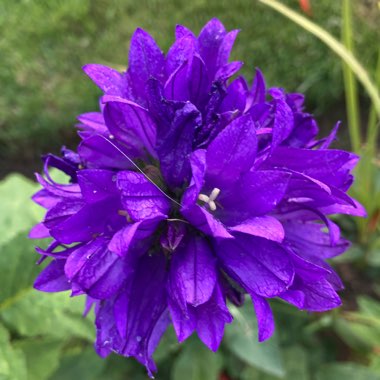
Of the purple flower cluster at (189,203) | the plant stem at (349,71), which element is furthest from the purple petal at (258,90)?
the plant stem at (349,71)

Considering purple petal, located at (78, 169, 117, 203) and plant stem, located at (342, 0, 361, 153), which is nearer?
purple petal, located at (78, 169, 117, 203)

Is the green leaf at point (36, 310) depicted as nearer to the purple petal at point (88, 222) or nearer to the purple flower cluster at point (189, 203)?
the purple flower cluster at point (189, 203)

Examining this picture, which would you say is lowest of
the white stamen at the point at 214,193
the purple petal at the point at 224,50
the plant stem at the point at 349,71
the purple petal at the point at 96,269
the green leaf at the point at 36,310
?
the green leaf at the point at 36,310

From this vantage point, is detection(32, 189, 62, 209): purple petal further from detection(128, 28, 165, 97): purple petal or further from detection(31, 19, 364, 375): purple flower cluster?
detection(128, 28, 165, 97): purple petal

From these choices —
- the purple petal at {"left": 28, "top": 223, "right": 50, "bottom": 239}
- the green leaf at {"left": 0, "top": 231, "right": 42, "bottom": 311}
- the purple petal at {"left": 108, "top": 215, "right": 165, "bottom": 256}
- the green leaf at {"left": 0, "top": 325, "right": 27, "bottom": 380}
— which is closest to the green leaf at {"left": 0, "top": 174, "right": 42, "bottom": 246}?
the green leaf at {"left": 0, "top": 231, "right": 42, "bottom": 311}

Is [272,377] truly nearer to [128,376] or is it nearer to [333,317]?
[333,317]

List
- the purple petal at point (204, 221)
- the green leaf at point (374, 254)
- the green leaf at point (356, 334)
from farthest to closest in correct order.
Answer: the green leaf at point (374, 254), the green leaf at point (356, 334), the purple petal at point (204, 221)

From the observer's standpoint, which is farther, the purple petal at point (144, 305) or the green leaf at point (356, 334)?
the green leaf at point (356, 334)
